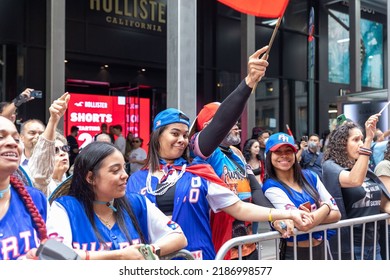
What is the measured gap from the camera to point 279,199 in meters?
3.64

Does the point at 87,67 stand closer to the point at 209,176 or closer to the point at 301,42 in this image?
the point at 301,42

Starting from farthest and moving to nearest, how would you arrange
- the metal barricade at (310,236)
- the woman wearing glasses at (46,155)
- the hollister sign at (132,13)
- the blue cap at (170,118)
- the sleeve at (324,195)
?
1. the hollister sign at (132,13)
2. the sleeve at (324,195)
3. the blue cap at (170,118)
4. the woman wearing glasses at (46,155)
5. the metal barricade at (310,236)

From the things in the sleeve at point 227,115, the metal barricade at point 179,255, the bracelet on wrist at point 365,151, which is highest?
the sleeve at point 227,115

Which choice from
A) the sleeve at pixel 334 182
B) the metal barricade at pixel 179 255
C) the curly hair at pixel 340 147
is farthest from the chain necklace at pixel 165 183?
the curly hair at pixel 340 147

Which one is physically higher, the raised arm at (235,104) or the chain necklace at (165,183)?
the raised arm at (235,104)

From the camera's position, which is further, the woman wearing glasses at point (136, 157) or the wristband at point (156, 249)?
the woman wearing glasses at point (136, 157)

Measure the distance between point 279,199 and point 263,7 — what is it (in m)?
1.37

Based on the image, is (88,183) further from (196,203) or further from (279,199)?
(279,199)

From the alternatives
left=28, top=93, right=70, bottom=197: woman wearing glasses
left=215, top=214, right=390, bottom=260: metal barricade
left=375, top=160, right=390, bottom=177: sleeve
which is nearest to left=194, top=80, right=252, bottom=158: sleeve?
left=215, top=214, right=390, bottom=260: metal barricade

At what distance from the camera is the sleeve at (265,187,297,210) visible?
360cm

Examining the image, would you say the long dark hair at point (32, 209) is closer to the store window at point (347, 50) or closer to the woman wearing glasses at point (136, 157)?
the woman wearing glasses at point (136, 157)

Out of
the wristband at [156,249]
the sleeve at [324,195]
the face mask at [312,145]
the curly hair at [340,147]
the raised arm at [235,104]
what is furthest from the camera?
the face mask at [312,145]

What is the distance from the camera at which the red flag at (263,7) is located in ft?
11.6

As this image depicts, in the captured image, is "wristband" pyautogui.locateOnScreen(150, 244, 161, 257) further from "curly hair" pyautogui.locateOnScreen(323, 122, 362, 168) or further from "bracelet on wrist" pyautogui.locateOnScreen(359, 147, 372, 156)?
"curly hair" pyautogui.locateOnScreen(323, 122, 362, 168)
